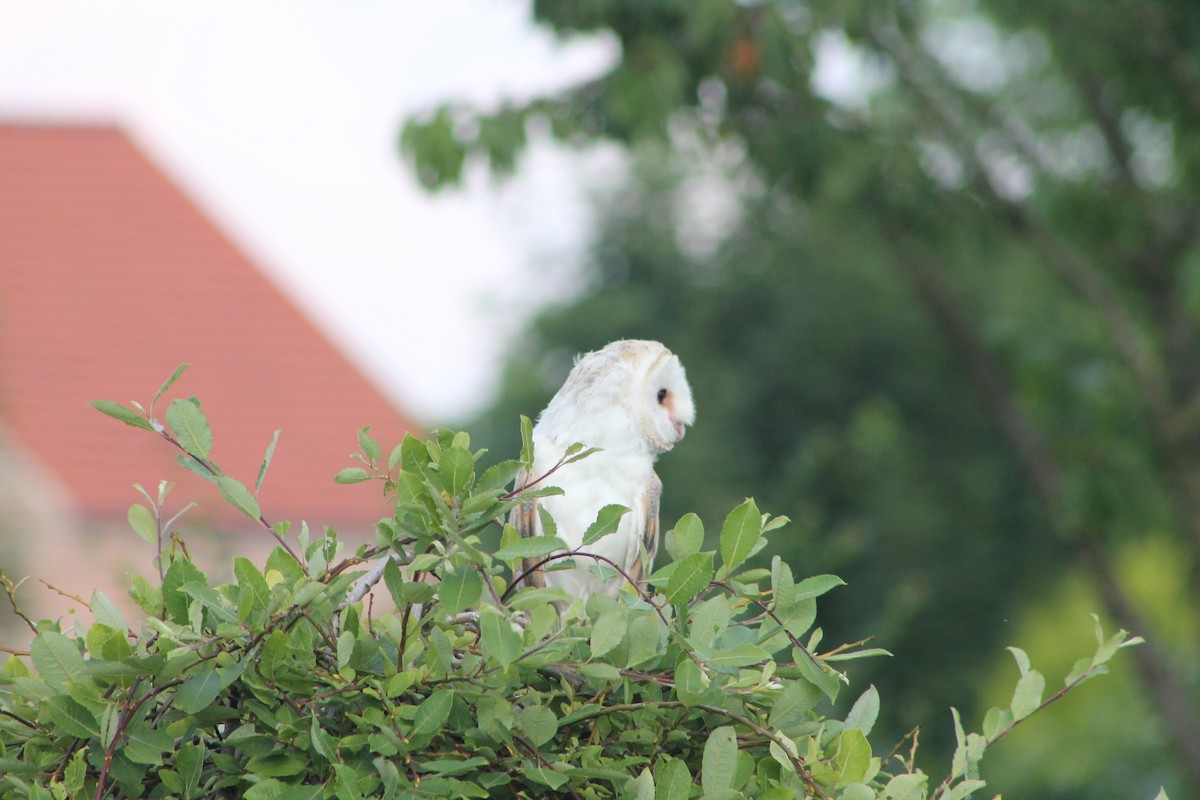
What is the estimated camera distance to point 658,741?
156 centimetres

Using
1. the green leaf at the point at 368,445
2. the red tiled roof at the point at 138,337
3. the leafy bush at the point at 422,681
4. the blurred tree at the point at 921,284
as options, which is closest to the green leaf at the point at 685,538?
the leafy bush at the point at 422,681

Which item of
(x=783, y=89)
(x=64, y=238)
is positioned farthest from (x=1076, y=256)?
(x=64, y=238)

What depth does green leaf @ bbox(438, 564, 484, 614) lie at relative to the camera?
144 centimetres

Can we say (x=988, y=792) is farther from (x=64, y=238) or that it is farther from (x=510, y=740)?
(x=64, y=238)

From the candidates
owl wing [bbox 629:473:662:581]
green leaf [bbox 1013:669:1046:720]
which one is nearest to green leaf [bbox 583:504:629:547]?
green leaf [bbox 1013:669:1046:720]

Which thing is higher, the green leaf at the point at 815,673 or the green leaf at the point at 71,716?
the green leaf at the point at 71,716

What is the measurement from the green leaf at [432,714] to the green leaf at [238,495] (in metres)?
0.31

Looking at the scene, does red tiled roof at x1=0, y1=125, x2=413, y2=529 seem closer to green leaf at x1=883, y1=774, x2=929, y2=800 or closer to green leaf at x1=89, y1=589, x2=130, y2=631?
green leaf at x1=89, y1=589, x2=130, y2=631

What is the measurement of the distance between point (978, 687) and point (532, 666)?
37.5ft

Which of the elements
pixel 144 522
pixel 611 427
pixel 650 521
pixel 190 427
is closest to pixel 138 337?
pixel 650 521

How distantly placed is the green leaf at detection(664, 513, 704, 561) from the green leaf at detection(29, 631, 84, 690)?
0.71m

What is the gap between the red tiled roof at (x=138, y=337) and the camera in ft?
43.2

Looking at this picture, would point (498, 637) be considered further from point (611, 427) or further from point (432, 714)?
point (611, 427)

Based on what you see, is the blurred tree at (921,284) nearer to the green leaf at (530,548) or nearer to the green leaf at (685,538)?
the green leaf at (685,538)
